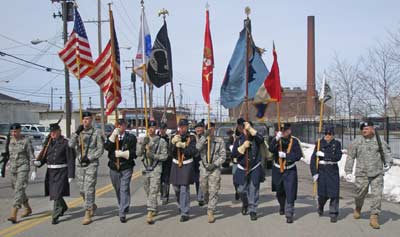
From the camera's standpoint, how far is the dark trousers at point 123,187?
782 centimetres

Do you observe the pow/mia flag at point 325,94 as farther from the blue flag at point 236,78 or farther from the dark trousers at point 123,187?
the dark trousers at point 123,187

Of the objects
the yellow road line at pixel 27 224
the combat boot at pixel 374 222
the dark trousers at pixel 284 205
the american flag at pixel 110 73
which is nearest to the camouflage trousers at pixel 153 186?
the yellow road line at pixel 27 224

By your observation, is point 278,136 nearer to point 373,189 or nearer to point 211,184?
point 211,184

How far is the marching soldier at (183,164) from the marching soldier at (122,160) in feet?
2.59

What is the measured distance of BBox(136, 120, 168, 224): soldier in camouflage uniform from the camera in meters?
7.89

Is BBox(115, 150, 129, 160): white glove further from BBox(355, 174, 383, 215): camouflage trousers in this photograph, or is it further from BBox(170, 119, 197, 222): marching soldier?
BBox(355, 174, 383, 215): camouflage trousers

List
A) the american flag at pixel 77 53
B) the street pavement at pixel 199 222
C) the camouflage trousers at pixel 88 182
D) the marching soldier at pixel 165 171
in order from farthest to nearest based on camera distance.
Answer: the american flag at pixel 77 53 < the marching soldier at pixel 165 171 < the camouflage trousers at pixel 88 182 < the street pavement at pixel 199 222

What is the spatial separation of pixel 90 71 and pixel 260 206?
4.77 metres

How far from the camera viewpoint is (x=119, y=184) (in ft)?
26.5

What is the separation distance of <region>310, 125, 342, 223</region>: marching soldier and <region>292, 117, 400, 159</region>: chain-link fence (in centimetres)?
95

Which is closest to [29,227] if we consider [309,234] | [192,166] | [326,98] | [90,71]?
[192,166]

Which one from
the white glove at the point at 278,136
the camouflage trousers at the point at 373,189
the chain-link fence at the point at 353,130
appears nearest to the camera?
the camouflage trousers at the point at 373,189

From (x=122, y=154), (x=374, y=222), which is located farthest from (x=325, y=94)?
(x=122, y=154)

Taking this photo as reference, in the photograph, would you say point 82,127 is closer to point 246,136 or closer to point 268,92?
point 246,136
